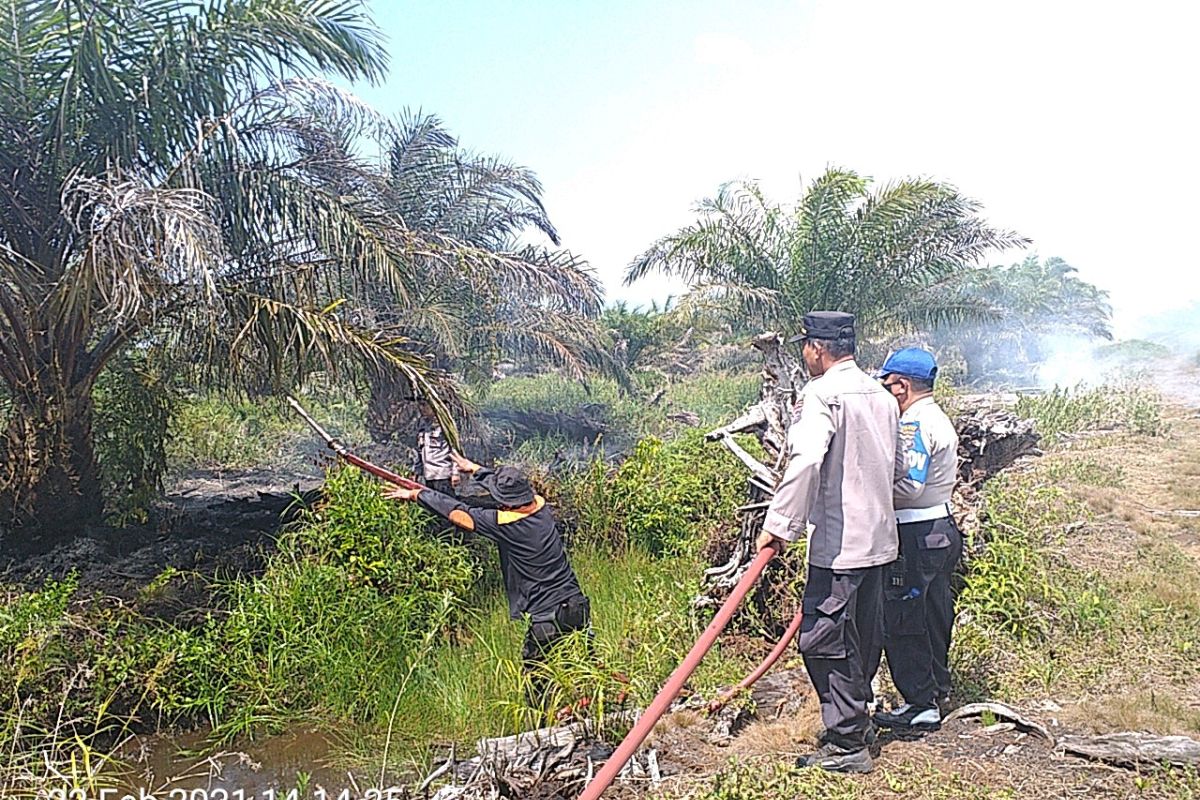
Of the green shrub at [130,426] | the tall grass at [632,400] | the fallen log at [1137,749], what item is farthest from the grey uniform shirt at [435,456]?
the tall grass at [632,400]

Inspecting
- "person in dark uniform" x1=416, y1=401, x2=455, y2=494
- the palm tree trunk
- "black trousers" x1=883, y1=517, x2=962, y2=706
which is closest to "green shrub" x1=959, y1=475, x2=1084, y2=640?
"black trousers" x1=883, y1=517, x2=962, y2=706

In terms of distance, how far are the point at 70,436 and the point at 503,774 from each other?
5150mm

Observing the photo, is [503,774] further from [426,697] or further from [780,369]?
[780,369]

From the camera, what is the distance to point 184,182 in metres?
6.25

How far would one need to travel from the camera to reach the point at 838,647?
3.54 meters

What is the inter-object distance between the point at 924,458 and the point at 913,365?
16.8 inches

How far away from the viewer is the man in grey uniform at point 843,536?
3.55 metres

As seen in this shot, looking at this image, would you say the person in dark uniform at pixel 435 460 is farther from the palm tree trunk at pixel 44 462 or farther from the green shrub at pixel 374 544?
the palm tree trunk at pixel 44 462

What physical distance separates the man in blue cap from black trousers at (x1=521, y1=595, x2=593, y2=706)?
1.59 metres

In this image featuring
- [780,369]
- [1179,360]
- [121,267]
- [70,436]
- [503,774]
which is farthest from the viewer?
[1179,360]

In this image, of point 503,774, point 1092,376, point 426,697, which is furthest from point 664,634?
point 1092,376

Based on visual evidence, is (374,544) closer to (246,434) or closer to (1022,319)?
(246,434)

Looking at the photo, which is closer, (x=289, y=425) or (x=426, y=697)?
(x=426, y=697)

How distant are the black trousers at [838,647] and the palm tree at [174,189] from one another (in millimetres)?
3452
